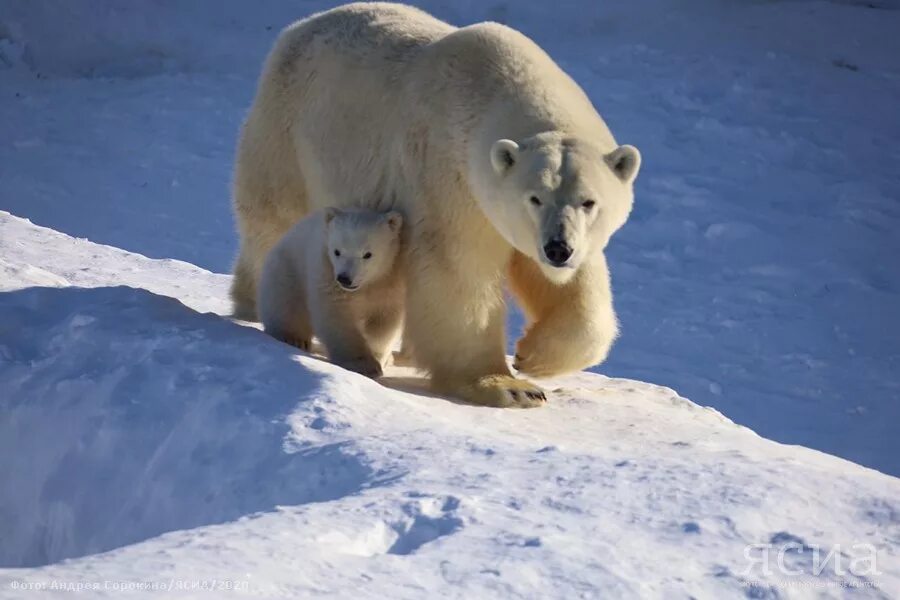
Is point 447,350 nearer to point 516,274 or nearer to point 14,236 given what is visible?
point 516,274

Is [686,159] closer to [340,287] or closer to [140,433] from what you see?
[340,287]

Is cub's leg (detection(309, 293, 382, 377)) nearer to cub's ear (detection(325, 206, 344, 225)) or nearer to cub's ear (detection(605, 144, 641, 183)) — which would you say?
cub's ear (detection(325, 206, 344, 225))

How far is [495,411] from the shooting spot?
4.86m

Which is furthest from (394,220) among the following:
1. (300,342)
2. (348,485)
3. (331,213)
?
(348,485)

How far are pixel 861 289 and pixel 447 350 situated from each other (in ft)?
15.0

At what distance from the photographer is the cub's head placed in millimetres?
5020

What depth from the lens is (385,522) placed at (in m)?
3.29

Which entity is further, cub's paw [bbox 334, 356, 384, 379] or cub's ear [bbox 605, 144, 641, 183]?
cub's paw [bbox 334, 356, 384, 379]

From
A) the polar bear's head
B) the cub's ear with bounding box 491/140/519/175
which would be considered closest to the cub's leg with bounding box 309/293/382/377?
the polar bear's head

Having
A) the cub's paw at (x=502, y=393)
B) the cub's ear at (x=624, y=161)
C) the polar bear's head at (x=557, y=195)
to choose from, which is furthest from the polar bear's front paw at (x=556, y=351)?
the cub's ear at (x=624, y=161)

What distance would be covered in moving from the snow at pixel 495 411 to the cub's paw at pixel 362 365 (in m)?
0.35

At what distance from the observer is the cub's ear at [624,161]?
4762mm

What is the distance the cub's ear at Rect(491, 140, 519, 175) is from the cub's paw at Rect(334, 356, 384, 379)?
0.96m

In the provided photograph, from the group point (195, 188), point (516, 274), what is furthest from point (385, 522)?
point (195, 188)
